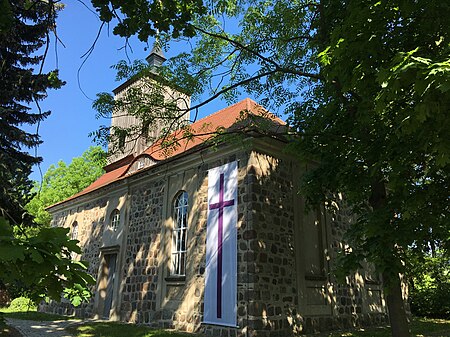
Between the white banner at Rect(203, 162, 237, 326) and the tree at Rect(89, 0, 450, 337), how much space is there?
231cm

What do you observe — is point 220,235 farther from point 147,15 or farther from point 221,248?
point 147,15

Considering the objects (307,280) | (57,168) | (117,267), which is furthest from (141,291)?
(57,168)

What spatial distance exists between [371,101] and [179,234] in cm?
784

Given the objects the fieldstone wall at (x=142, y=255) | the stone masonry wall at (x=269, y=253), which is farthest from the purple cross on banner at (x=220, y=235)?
the fieldstone wall at (x=142, y=255)

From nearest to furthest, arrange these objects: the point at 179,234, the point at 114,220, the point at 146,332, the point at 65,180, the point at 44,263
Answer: the point at 44,263 < the point at 146,332 < the point at 179,234 < the point at 114,220 < the point at 65,180

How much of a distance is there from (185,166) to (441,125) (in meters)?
8.45

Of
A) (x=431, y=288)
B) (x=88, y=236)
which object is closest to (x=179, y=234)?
(x=88, y=236)

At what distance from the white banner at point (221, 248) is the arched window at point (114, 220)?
230 inches

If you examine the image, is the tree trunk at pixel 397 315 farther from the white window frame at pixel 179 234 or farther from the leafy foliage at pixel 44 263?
the leafy foliage at pixel 44 263

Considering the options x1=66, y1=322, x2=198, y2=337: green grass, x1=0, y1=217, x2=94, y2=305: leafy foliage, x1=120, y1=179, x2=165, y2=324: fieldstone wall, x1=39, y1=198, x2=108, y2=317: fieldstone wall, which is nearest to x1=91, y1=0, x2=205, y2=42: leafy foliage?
x1=0, y1=217, x2=94, y2=305: leafy foliage

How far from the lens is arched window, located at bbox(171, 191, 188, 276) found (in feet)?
35.6

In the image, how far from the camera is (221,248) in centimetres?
927

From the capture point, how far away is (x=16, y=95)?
28.0 ft

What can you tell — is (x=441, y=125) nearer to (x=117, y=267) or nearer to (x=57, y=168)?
(x=117, y=267)
